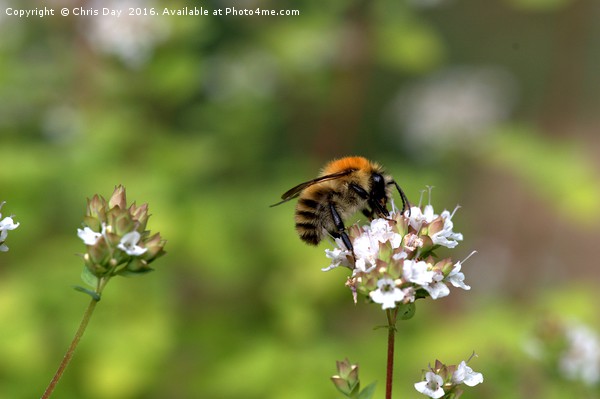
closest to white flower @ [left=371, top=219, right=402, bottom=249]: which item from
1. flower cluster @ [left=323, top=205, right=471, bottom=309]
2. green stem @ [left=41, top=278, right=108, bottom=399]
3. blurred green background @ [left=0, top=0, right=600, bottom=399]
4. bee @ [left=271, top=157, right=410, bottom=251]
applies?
flower cluster @ [left=323, top=205, right=471, bottom=309]

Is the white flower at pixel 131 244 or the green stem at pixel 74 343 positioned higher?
the white flower at pixel 131 244

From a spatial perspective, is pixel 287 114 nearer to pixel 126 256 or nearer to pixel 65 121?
pixel 65 121

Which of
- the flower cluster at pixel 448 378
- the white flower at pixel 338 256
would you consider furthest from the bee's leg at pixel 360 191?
the flower cluster at pixel 448 378

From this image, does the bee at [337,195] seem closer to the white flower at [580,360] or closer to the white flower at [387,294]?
the white flower at [387,294]

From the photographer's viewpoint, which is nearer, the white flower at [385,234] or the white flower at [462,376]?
the white flower at [462,376]

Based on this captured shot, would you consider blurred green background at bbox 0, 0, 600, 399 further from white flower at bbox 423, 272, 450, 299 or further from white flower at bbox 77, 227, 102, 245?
white flower at bbox 77, 227, 102, 245

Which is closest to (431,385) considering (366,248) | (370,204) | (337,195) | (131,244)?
(366,248)
